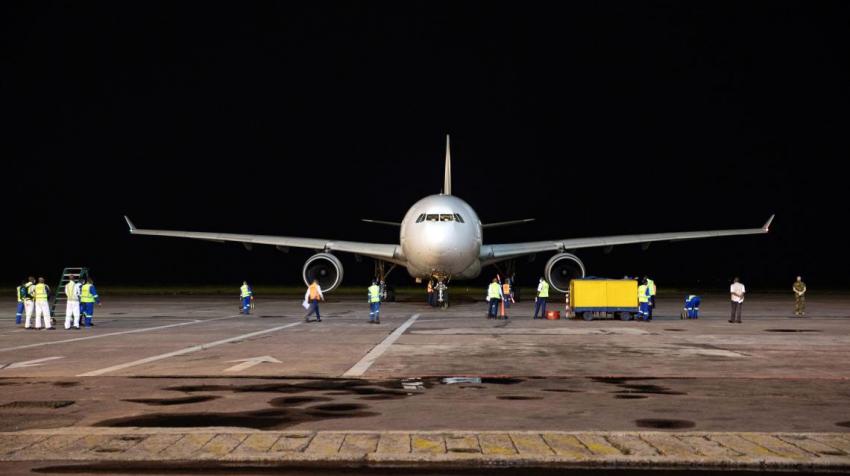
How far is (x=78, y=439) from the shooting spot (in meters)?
7.26

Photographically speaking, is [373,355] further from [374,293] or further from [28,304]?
[28,304]

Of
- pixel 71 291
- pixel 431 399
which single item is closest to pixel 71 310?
pixel 71 291

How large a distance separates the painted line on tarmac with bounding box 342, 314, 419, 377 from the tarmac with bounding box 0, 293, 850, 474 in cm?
6

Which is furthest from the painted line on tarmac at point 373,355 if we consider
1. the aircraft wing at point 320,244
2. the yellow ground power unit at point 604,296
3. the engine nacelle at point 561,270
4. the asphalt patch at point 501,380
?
the engine nacelle at point 561,270

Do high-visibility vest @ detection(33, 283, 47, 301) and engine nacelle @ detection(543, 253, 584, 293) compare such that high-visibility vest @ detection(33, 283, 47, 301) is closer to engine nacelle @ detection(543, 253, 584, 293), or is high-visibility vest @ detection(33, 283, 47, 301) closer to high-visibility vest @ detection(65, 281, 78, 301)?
high-visibility vest @ detection(65, 281, 78, 301)

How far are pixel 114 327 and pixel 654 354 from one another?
14.6 m

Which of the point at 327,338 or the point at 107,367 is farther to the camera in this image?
the point at 327,338

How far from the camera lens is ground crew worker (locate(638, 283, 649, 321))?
82.8ft

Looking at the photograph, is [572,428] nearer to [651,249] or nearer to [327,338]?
[327,338]

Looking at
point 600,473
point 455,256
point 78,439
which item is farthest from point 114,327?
point 600,473

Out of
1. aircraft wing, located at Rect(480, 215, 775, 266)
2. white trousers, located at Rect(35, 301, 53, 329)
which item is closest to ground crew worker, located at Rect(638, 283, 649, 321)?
aircraft wing, located at Rect(480, 215, 775, 266)

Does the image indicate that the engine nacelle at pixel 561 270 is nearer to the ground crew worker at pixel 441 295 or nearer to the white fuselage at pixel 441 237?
the white fuselage at pixel 441 237

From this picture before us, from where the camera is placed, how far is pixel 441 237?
3209 centimetres

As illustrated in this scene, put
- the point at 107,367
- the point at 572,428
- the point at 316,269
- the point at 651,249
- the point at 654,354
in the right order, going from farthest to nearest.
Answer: the point at 651,249 < the point at 316,269 < the point at 654,354 < the point at 107,367 < the point at 572,428
